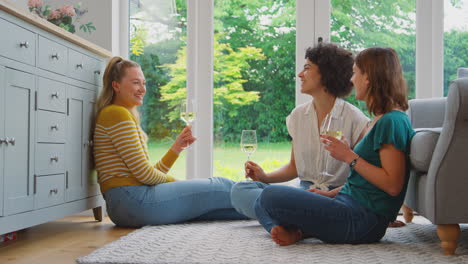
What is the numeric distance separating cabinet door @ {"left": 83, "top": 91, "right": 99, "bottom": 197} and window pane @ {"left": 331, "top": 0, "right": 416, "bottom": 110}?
1.84 m

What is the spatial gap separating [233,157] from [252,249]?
6.49 feet

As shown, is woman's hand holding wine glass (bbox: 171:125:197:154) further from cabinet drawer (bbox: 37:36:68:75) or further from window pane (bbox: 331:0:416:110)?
window pane (bbox: 331:0:416:110)

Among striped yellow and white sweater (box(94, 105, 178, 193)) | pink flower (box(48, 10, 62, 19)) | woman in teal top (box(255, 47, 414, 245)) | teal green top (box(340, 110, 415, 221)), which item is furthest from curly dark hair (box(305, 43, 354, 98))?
pink flower (box(48, 10, 62, 19))

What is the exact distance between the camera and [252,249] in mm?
2186

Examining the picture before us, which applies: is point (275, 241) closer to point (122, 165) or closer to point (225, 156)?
point (122, 165)

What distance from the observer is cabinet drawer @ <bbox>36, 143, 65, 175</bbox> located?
254cm

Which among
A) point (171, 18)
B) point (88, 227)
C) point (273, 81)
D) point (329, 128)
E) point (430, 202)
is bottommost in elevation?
point (88, 227)

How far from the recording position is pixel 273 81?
411cm

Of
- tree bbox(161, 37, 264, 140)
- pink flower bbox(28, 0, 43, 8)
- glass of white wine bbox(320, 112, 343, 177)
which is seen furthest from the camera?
tree bbox(161, 37, 264, 140)

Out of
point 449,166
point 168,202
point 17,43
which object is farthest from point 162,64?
point 449,166

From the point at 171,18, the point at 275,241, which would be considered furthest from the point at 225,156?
the point at 275,241

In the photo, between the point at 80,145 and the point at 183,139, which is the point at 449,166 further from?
the point at 80,145

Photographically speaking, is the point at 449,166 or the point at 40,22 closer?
the point at 449,166

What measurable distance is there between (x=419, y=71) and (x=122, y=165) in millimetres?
2235
